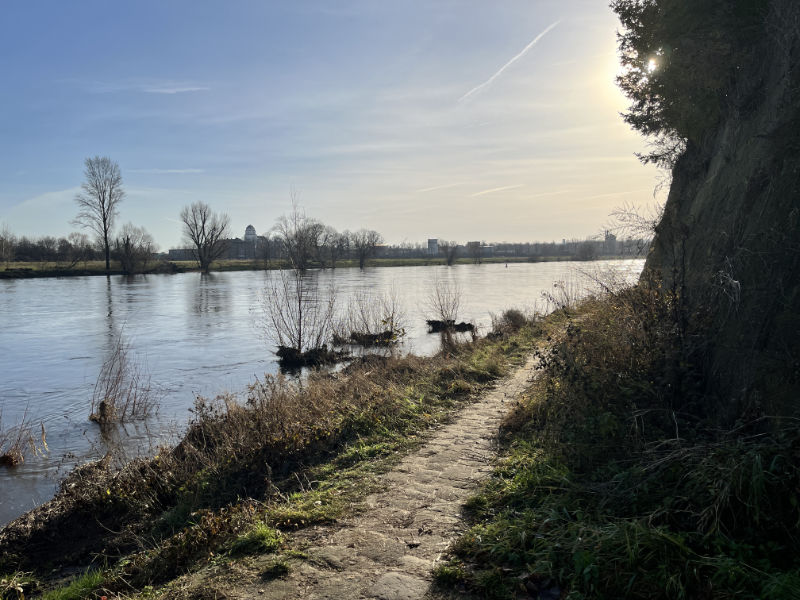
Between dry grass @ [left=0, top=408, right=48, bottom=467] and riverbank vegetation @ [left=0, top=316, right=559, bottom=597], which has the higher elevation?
riverbank vegetation @ [left=0, top=316, right=559, bottom=597]

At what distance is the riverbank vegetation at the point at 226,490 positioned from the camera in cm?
511

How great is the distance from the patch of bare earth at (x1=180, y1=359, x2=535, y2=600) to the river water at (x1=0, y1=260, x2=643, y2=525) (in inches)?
219

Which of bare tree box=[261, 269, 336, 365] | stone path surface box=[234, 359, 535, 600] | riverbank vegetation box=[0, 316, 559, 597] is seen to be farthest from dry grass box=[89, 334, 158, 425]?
stone path surface box=[234, 359, 535, 600]

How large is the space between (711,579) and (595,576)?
69cm

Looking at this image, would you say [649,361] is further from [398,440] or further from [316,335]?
[316,335]

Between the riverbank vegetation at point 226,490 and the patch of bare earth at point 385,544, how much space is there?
0.23 m

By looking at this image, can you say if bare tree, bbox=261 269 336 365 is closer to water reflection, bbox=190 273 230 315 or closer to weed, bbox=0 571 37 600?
weed, bbox=0 571 37 600

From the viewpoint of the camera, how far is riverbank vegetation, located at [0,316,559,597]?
511 cm

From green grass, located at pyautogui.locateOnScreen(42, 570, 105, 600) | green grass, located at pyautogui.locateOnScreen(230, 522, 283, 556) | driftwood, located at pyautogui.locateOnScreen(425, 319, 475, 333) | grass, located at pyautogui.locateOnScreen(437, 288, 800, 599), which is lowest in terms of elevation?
green grass, located at pyautogui.locateOnScreen(42, 570, 105, 600)

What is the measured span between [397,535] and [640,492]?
210 cm

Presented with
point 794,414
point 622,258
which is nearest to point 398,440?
point 794,414

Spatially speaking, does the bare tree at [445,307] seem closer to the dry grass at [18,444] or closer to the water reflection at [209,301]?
the dry grass at [18,444]

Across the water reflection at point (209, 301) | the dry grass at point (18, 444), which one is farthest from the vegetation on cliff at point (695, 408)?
the water reflection at point (209, 301)

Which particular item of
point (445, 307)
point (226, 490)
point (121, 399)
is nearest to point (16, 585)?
point (226, 490)
